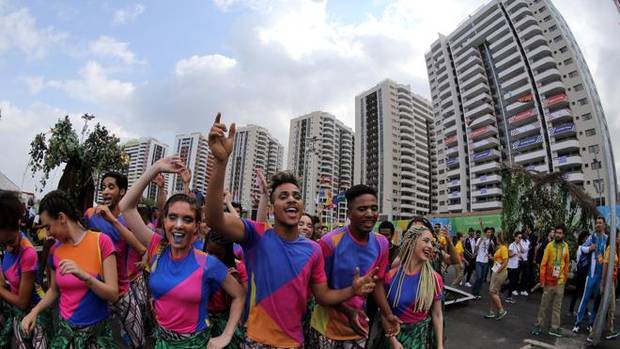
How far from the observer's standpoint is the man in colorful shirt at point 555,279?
255 inches

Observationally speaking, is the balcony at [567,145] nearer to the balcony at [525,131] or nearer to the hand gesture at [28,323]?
the balcony at [525,131]

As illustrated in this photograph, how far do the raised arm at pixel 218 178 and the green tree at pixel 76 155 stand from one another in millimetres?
8460

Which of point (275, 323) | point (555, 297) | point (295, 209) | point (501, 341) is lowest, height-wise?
point (501, 341)

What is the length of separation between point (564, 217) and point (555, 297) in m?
9.60

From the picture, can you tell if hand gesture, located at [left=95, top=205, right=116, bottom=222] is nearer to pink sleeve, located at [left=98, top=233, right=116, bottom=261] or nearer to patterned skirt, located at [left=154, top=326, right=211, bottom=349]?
pink sleeve, located at [left=98, top=233, right=116, bottom=261]

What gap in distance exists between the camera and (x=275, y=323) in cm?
212

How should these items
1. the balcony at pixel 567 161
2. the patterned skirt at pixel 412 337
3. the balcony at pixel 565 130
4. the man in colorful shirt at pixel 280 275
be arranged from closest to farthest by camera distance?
the man in colorful shirt at pixel 280 275
the patterned skirt at pixel 412 337
the balcony at pixel 567 161
the balcony at pixel 565 130

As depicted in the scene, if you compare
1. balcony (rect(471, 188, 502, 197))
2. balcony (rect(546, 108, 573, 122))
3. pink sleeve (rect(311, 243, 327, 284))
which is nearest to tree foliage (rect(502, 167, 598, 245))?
pink sleeve (rect(311, 243, 327, 284))

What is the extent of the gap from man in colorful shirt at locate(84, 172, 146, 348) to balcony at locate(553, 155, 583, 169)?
6365 centimetres

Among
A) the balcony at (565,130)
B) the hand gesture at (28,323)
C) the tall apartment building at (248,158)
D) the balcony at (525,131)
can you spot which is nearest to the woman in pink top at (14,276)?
the hand gesture at (28,323)

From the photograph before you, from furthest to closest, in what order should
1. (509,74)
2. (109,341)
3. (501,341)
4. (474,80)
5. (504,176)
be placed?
1. (474,80)
2. (509,74)
3. (504,176)
4. (501,341)
5. (109,341)

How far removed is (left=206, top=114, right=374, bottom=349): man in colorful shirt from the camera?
6.94 ft

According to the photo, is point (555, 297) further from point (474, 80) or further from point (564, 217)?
point (474, 80)

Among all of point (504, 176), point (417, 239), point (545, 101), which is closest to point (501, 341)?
point (417, 239)
